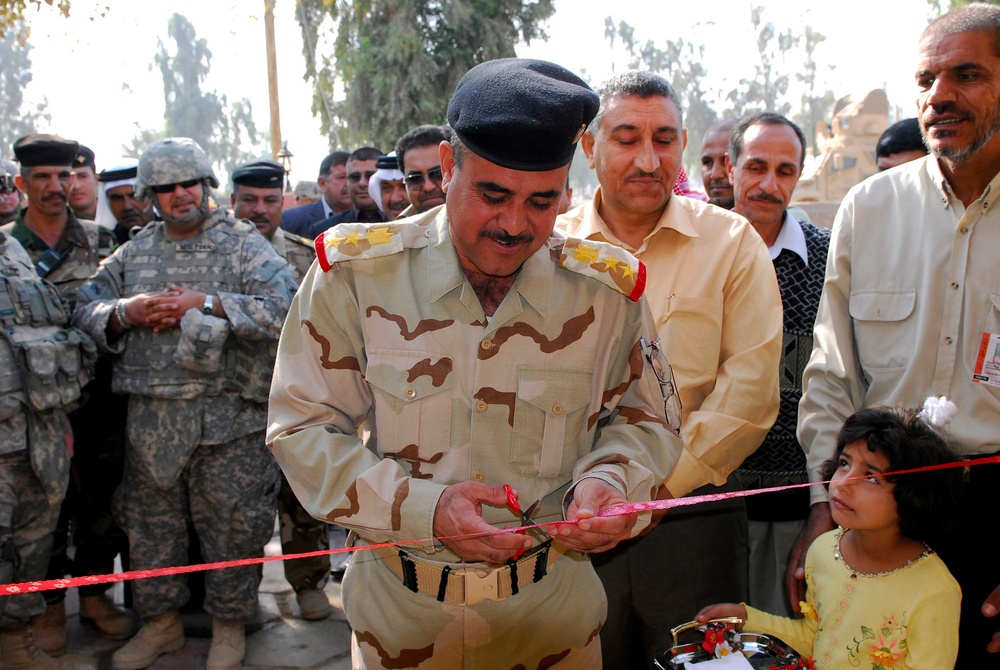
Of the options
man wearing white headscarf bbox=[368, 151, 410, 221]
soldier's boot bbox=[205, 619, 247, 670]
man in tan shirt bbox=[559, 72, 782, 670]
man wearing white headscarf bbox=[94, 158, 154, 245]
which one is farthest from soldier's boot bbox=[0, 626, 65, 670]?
man wearing white headscarf bbox=[368, 151, 410, 221]

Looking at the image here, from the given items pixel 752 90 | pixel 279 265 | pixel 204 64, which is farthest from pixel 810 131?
pixel 279 265

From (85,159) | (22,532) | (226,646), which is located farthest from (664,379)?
(85,159)

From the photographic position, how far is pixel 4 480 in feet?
12.6

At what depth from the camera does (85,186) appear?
6.29 m

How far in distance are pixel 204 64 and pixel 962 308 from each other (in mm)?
94222

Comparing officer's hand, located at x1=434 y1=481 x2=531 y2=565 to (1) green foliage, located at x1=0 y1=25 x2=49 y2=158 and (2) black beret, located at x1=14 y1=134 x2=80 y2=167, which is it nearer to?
(2) black beret, located at x1=14 y1=134 x2=80 y2=167

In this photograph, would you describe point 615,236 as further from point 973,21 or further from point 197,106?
point 197,106

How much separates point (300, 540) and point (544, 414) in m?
3.21

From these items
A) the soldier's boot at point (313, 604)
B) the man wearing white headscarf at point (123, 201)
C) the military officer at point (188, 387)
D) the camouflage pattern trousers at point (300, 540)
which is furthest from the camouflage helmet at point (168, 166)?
the soldier's boot at point (313, 604)

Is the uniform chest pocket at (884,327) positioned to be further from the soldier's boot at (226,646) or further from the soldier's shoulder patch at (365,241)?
the soldier's boot at (226,646)

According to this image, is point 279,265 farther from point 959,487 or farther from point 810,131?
point 810,131

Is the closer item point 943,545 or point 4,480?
point 943,545

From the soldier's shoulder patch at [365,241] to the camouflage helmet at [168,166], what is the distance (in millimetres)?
2421

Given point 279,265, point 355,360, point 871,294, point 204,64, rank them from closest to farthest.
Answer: point 355,360 < point 871,294 < point 279,265 < point 204,64
